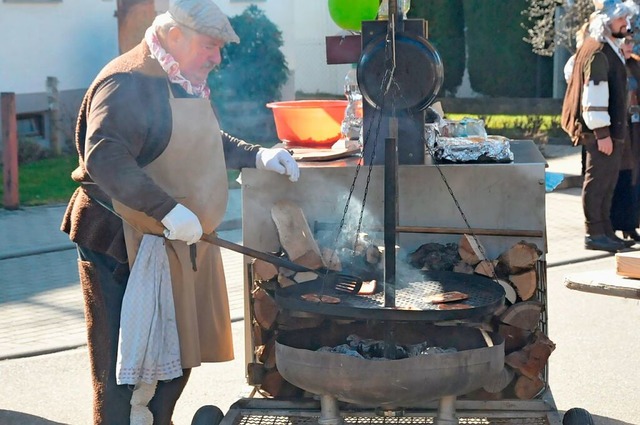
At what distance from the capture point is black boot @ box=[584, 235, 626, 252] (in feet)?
26.9

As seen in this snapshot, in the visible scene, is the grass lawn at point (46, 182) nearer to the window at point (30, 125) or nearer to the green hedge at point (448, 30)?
the window at point (30, 125)

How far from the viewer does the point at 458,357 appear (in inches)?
133

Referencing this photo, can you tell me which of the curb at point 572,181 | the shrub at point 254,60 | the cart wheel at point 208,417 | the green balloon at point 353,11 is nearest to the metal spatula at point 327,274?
the cart wheel at point 208,417

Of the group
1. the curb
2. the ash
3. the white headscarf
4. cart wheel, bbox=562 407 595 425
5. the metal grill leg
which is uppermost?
the white headscarf

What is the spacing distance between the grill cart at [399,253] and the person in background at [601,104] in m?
3.48

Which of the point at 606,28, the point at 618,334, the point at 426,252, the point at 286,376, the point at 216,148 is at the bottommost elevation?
the point at 618,334

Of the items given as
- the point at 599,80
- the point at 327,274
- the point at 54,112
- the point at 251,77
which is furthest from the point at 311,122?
the point at 251,77

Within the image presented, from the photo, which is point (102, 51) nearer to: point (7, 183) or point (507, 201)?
point (7, 183)

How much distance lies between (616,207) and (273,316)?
5.00m

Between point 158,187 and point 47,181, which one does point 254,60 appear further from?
point 158,187

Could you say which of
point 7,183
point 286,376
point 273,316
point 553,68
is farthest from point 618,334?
point 553,68

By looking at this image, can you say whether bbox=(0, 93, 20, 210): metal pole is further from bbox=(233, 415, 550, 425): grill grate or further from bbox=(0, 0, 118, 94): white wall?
bbox=(233, 415, 550, 425): grill grate

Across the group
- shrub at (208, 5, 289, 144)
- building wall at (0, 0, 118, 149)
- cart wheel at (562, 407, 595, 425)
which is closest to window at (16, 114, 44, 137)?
building wall at (0, 0, 118, 149)

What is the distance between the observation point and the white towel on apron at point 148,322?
3.62 metres
